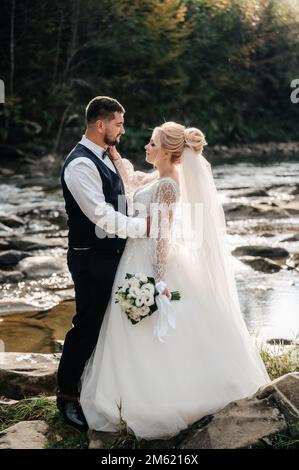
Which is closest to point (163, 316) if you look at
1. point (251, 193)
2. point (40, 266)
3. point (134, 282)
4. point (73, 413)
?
point (134, 282)

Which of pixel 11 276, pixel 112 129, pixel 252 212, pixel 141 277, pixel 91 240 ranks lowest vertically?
Result: pixel 11 276

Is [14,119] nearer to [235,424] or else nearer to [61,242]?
[61,242]

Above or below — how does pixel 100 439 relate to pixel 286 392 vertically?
below

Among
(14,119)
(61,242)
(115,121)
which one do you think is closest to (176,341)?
(115,121)

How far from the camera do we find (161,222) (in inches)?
146

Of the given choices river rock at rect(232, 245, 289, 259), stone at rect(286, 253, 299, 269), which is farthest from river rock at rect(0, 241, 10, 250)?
stone at rect(286, 253, 299, 269)

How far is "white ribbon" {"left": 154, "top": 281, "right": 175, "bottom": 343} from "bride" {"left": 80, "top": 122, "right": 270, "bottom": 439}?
1.3 inches

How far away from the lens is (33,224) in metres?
12.2

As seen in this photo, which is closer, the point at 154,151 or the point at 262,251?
the point at 154,151

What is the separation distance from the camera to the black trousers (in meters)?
3.69

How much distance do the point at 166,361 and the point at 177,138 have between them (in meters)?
1.28

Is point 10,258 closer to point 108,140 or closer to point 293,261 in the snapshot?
point 293,261

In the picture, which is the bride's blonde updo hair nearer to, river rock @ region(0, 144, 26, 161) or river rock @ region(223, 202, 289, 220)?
river rock @ region(223, 202, 289, 220)

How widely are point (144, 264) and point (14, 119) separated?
1908 centimetres
